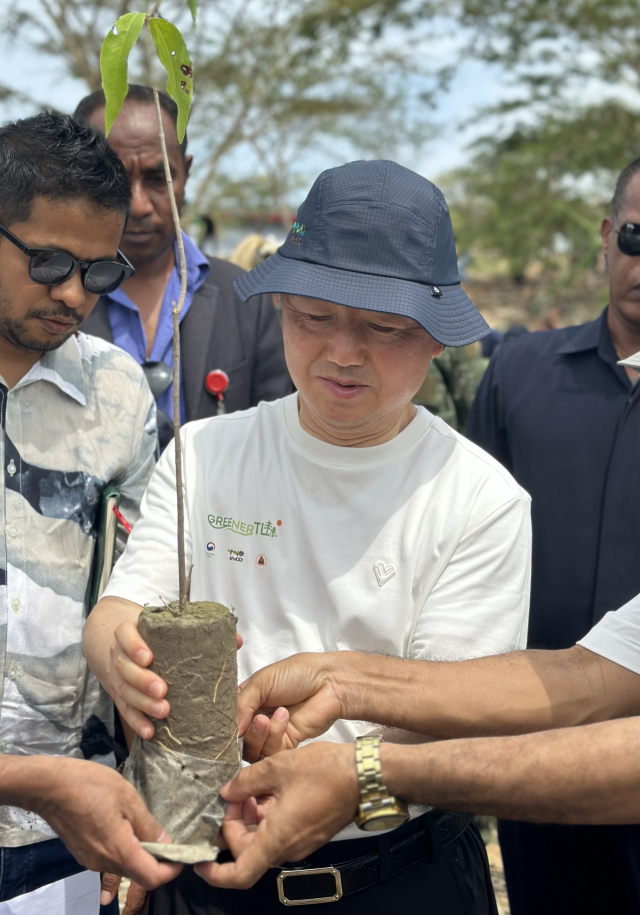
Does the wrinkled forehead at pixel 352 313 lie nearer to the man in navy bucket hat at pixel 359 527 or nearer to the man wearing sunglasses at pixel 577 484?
the man in navy bucket hat at pixel 359 527

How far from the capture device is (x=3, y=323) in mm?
2309

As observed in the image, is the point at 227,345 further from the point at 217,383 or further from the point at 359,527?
the point at 359,527

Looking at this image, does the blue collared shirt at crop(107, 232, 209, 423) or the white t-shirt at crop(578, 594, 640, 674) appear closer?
the white t-shirt at crop(578, 594, 640, 674)

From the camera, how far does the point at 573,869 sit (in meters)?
Answer: 2.90

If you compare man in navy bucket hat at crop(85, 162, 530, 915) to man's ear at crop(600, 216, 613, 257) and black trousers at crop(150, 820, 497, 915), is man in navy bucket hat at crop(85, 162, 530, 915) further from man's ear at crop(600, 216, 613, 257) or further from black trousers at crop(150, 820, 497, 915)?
man's ear at crop(600, 216, 613, 257)

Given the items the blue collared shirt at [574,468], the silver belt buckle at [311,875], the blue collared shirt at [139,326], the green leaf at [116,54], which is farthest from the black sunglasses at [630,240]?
the silver belt buckle at [311,875]

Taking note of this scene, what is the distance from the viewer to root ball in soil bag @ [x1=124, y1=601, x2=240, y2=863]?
5.94ft

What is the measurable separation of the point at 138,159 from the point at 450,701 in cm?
254

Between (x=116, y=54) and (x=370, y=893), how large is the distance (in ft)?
5.98

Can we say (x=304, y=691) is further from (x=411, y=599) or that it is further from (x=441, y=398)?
(x=441, y=398)

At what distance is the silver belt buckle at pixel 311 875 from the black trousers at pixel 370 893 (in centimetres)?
3

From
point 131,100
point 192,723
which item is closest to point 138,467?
point 192,723

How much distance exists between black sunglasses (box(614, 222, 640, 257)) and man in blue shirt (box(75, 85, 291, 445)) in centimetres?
138

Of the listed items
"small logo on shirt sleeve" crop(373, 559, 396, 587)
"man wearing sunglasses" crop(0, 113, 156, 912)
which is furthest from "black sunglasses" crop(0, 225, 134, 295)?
"small logo on shirt sleeve" crop(373, 559, 396, 587)
